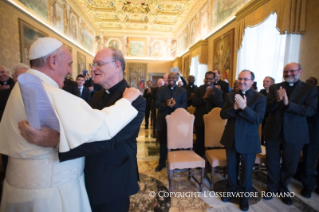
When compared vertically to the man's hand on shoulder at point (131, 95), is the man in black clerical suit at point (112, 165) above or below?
→ below

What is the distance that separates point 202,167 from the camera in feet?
9.74

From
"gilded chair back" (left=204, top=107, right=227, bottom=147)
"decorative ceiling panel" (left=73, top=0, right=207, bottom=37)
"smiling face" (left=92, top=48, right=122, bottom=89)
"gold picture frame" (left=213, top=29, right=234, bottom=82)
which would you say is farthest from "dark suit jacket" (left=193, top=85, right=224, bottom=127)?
"decorative ceiling panel" (left=73, top=0, right=207, bottom=37)

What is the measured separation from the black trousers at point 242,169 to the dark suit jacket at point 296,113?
62 centimetres

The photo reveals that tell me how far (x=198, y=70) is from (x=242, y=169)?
309 inches

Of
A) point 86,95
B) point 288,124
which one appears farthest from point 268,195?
point 86,95

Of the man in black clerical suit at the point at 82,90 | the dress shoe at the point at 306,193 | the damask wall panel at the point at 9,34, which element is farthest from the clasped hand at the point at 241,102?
the damask wall panel at the point at 9,34

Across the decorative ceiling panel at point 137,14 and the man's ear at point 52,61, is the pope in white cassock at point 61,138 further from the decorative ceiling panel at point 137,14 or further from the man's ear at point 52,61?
the decorative ceiling panel at point 137,14

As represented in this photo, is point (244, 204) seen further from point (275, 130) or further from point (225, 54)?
point (225, 54)

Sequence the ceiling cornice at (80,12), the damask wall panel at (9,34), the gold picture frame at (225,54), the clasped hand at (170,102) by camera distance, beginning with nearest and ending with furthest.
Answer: the clasped hand at (170,102) → the damask wall panel at (9,34) → the gold picture frame at (225,54) → the ceiling cornice at (80,12)

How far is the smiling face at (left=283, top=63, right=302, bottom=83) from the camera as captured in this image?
2590 millimetres

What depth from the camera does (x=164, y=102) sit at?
3.92m

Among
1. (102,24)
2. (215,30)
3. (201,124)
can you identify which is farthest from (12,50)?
(102,24)

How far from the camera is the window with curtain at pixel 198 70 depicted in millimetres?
9314

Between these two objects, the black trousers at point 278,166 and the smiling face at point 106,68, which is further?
the black trousers at point 278,166
